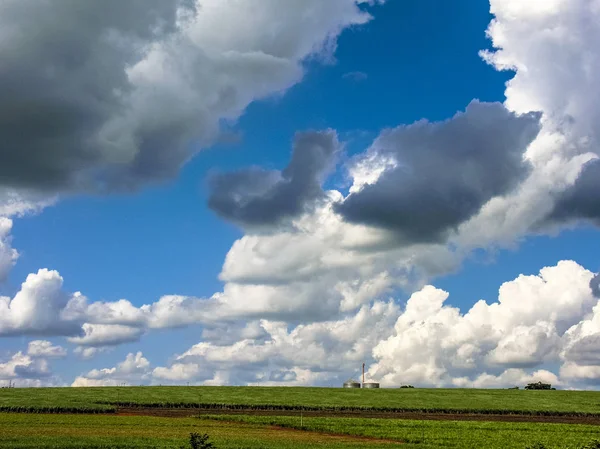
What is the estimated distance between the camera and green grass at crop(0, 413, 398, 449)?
165 ft

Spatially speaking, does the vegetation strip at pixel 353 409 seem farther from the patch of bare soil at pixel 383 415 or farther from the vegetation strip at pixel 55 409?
the vegetation strip at pixel 55 409

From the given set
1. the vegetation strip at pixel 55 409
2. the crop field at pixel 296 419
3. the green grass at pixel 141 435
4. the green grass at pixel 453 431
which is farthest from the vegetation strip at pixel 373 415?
the green grass at pixel 141 435

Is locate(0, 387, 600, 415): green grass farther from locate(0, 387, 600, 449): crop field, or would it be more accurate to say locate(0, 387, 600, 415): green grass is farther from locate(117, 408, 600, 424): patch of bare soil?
locate(117, 408, 600, 424): patch of bare soil

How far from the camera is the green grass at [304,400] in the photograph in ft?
345

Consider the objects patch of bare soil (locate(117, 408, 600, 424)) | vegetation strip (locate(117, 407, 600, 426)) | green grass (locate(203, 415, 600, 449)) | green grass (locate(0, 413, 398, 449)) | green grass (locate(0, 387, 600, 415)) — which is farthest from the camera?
green grass (locate(0, 387, 600, 415))

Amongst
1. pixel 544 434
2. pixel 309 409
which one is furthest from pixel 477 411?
pixel 544 434

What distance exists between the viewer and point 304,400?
115438 millimetres

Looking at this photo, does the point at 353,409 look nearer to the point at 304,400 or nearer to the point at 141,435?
the point at 304,400

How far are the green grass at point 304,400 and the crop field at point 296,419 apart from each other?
0.61 ft

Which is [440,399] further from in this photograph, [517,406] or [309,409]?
[309,409]

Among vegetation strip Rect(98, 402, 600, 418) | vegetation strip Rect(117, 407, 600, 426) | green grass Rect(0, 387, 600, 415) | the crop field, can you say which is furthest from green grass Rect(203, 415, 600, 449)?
green grass Rect(0, 387, 600, 415)

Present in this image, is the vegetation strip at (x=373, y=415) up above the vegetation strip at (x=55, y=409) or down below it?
below

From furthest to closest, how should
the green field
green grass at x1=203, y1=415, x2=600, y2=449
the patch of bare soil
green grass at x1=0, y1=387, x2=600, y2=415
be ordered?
green grass at x1=0, y1=387, x2=600, y2=415 < the patch of bare soil < green grass at x1=203, y1=415, x2=600, y2=449 < the green field

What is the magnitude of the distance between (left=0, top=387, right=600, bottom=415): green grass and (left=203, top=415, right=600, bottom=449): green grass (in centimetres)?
2417
